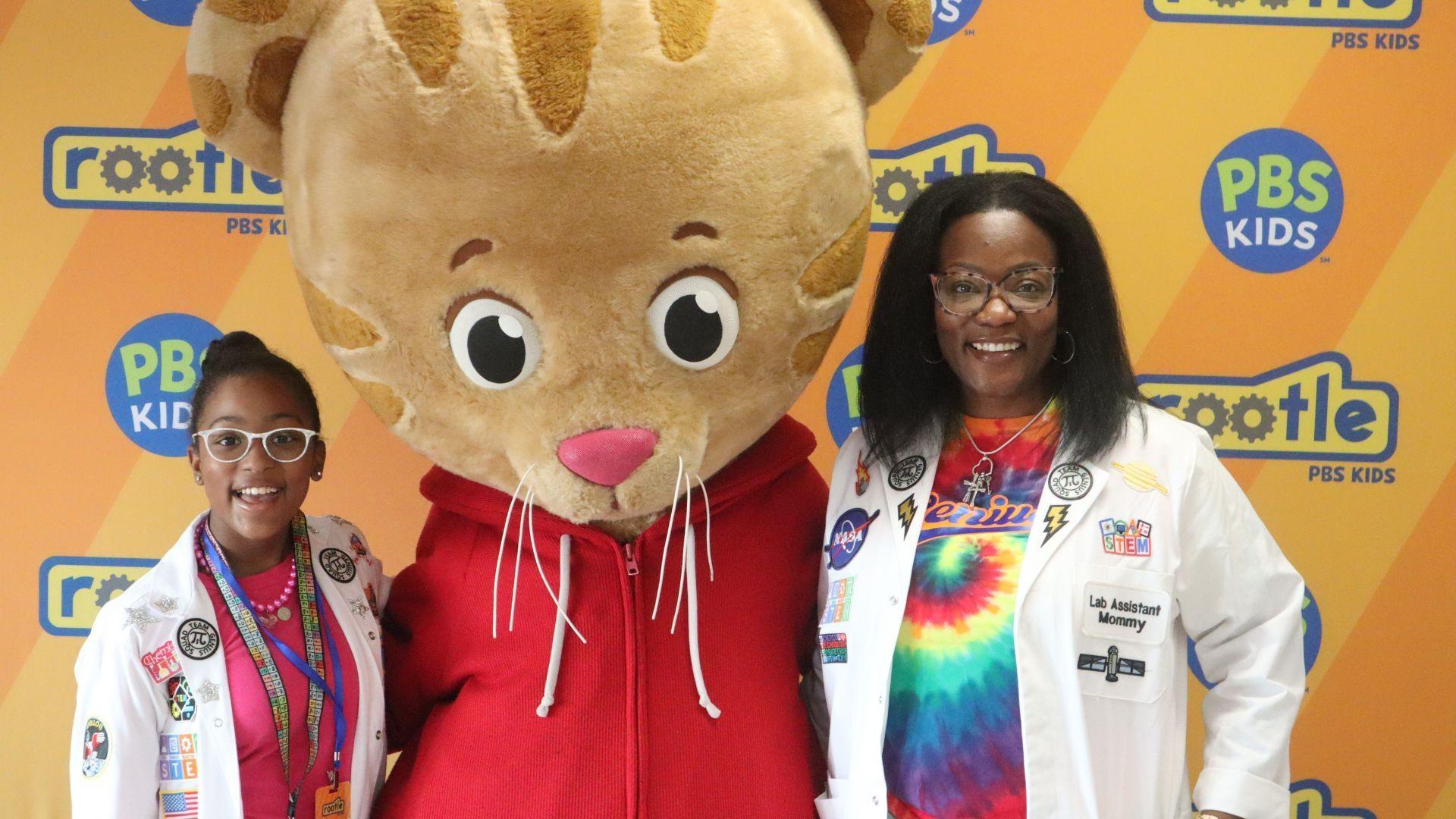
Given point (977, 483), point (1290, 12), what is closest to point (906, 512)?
point (977, 483)

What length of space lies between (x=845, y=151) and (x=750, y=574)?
64cm

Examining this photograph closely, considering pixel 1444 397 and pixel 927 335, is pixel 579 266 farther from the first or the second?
pixel 1444 397

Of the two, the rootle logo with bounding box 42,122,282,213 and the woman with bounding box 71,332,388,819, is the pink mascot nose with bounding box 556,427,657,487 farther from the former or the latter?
the rootle logo with bounding box 42,122,282,213

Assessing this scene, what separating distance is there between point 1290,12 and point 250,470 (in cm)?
219

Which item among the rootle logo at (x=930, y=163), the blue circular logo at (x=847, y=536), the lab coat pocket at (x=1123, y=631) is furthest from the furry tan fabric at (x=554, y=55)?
the rootle logo at (x=930, y=163)

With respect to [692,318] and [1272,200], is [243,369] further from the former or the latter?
[1272,200]

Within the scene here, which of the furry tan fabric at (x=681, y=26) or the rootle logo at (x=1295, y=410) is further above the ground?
the furry tan fabric at (x=681, y=26)

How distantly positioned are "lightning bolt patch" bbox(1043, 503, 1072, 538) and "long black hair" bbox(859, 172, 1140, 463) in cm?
7

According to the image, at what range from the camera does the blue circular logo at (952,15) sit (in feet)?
8.16

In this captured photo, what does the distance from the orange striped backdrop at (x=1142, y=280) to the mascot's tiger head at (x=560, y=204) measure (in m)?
0.94

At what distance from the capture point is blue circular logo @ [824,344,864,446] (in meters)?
2.59

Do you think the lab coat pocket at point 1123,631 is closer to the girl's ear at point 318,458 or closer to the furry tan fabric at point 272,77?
the girl's ear at point 318,458

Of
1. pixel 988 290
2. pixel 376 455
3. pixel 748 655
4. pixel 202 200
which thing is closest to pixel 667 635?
pixel 748 655

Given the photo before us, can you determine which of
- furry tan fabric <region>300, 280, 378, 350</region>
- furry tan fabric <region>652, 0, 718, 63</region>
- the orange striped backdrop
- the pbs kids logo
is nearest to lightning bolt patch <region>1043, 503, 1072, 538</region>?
furry tan fabric <region>652, 0, 718, 63</region>
